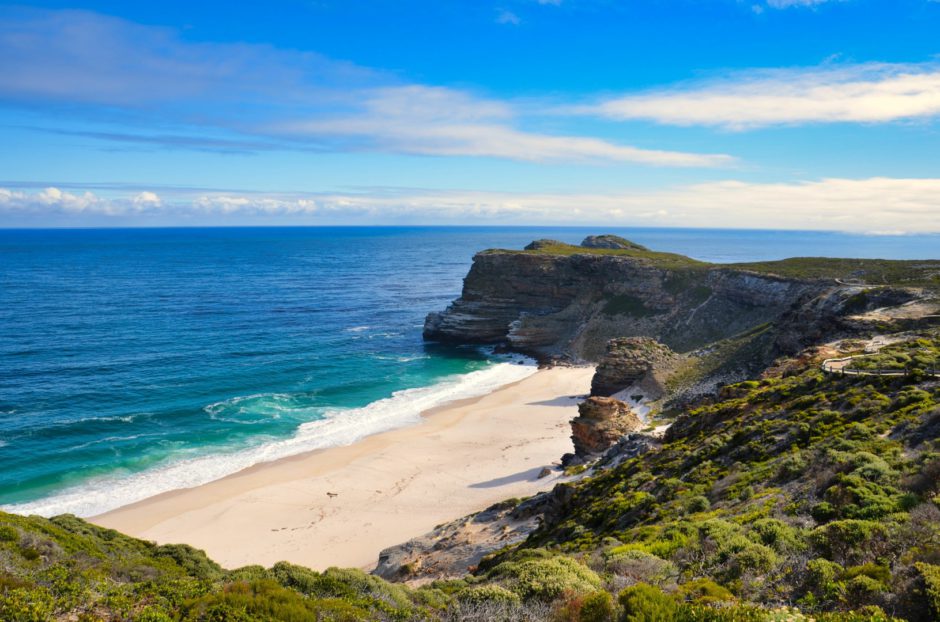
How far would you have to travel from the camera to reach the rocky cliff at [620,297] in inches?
2280

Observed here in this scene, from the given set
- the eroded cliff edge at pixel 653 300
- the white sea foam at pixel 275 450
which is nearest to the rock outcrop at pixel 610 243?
the eroded cliff edge at pixel 653 300

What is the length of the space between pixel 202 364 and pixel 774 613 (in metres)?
60.2

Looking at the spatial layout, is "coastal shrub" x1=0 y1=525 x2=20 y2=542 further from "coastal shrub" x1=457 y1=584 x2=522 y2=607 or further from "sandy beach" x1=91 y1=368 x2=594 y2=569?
"sandy beach" x1=91 y1=368 x2=594 y2=569

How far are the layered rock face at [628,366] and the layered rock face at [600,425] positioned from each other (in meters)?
12.4

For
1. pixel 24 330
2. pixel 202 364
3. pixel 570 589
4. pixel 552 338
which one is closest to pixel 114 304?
pixel 24 330

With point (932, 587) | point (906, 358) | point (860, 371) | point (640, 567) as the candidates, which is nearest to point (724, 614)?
point (932, 587)

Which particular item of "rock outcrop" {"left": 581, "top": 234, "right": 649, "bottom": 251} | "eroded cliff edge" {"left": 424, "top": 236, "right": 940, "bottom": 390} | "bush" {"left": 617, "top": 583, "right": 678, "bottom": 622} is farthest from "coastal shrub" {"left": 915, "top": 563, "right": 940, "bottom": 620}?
"rock outcrop" {"left": 581, "top": 234, "right": 649, "bottom": 251}

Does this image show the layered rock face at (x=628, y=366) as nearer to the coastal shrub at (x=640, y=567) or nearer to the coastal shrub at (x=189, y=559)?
the coastal shrub at (x=640, y=567)

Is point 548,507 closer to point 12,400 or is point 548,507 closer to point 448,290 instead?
point 12,400

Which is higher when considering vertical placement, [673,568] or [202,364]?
[673,568]

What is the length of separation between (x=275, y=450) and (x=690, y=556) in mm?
34379

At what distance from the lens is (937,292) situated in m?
38.3

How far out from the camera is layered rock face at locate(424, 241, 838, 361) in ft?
206

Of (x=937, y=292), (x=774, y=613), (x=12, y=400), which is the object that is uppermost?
(x=937, y=292)
